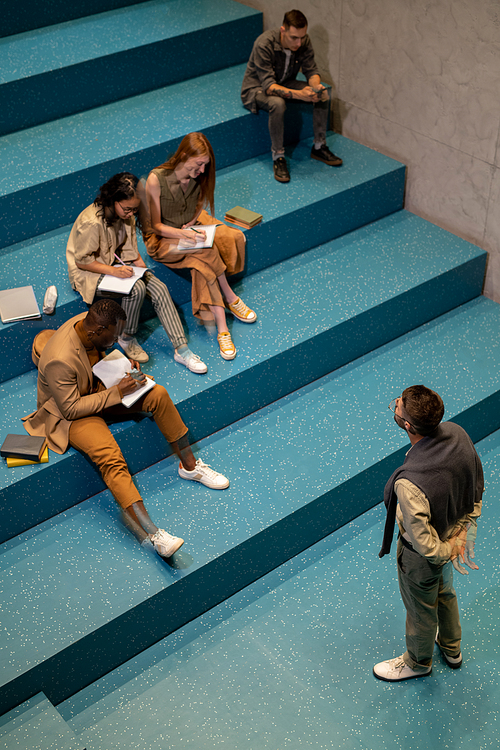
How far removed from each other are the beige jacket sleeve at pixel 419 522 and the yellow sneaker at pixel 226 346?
1570mm

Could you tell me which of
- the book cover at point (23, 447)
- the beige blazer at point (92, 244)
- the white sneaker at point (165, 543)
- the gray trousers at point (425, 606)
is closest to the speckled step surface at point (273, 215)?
the beige blazer at point (92, 244)

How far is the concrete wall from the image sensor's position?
3.97 metres

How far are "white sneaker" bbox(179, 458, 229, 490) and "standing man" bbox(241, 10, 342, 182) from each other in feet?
6.86

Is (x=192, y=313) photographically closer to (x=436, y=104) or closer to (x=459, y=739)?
(x=436, y=104)

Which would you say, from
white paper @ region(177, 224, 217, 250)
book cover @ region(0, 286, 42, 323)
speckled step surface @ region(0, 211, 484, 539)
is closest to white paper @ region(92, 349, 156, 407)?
speckled step surface @ region(0, 211, 484, 539)

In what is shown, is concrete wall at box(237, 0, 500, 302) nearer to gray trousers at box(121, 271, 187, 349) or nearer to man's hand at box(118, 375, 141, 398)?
gray trousers at box(121, 271, 187, 349)

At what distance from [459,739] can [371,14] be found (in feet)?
13.1

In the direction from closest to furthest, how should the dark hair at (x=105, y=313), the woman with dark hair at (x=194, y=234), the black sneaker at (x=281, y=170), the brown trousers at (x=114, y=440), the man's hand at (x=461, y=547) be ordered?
1. the man's hand at (x=461, y=547)
2. the dark hair at (x=105, y=313)
3. the brown trousers at (x=114, y=440)
4. the woman with dark hair at (x=194, y=234)
5. the black sneaker at (x=281, y=170)

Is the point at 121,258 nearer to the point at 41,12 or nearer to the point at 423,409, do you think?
the point at 423,409

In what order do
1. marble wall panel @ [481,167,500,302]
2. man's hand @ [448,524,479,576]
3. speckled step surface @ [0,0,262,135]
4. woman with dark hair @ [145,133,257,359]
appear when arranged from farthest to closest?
speckled step surface @ [0,0,262,135], marble wall panel @ [481,167,500,302], woman with dark hair @ [145,133,257,359], man's hand @ [448,524,479,576]

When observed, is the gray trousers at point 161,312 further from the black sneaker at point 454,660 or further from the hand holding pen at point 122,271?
the black sneaker at point 454,660

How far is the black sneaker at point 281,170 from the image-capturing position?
4.59m

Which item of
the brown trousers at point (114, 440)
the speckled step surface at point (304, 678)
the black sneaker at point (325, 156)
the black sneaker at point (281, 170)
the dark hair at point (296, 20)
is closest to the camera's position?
the speckled step surface at point (304, 678)

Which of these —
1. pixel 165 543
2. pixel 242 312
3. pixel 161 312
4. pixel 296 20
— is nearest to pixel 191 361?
pixel 161 312
